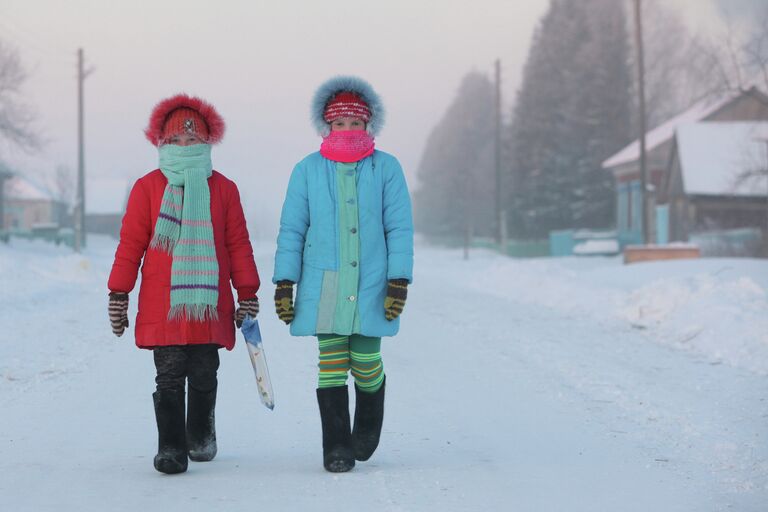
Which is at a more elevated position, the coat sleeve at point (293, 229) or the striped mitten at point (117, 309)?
the coat sleeve at point (293, 229)

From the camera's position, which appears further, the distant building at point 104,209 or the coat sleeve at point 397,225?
the distant building at point 104,209

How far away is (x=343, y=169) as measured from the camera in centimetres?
534

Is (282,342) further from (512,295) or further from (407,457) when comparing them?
(512,295)

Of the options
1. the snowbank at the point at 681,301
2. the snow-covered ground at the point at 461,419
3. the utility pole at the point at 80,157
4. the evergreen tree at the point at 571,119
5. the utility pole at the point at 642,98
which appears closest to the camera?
the snow-covered ground at the point at 461,419

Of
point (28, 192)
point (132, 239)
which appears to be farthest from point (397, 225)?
point (28, 192)

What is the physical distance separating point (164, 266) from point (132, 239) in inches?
7.6

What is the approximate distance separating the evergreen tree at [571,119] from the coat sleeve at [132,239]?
4900 centimetres

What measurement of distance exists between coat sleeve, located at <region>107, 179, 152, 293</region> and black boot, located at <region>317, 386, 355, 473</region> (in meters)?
1.05

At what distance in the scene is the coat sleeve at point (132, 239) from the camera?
5.19m

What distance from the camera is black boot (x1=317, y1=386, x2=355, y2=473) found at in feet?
16.9

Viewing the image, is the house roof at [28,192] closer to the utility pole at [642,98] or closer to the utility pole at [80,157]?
the utility pole at [80,157]

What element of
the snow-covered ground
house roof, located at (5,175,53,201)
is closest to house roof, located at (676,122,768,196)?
the snow-covered ground

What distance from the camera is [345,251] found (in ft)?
17.4

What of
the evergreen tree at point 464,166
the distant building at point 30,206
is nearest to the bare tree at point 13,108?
the evergreen tree at point 464,166
